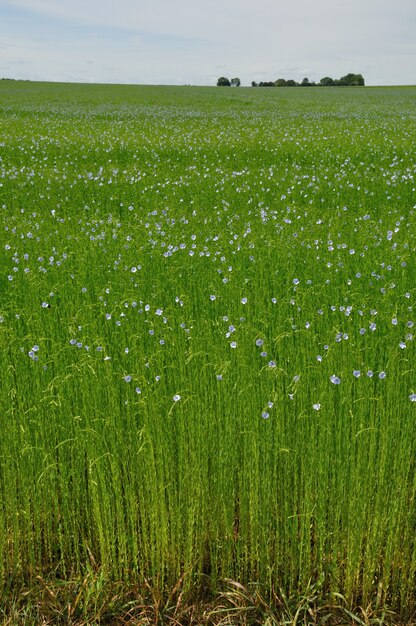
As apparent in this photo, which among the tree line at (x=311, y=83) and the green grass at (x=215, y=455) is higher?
the tree line at (x=311, y=83)

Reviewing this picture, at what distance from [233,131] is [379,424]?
1701 centimetres

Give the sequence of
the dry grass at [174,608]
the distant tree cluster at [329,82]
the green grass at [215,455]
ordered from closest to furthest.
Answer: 1. the dry grass at [174,608]
2. the green grass at [215,455]
3. the distant tree cluster at [329,82]

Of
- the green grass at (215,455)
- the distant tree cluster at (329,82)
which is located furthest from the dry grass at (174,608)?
the distant tree cluster at (329,82)

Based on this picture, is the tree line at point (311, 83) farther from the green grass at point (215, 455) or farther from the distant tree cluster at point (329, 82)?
the green grass at point (215, 455)

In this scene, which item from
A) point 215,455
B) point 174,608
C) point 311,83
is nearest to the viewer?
point 174,608

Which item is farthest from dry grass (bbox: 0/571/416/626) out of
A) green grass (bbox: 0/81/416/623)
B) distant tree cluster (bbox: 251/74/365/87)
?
distant tree cluster (bbox: 251/74/365/87)

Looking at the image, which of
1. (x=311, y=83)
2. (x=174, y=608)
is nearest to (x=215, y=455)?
(x=174, y=608)

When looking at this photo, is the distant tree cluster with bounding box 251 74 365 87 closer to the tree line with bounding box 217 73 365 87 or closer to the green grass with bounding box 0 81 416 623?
the tree line with bounding box 217 73 365 87

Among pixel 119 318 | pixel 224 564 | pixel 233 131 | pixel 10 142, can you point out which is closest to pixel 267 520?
pixel 224 564

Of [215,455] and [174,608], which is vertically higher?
[215,455]

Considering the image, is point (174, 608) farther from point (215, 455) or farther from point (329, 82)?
point (329, 82)

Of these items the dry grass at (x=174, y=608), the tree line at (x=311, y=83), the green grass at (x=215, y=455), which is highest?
the tree line at (x=311, y=83)

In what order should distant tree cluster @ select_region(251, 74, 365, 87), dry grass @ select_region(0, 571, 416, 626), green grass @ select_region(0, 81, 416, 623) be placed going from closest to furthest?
dry grass @ select_region(0, 571, 416, 626) < green grass @ select_region(0, 81, 416, 623) < distant tree cluster @ select_region(251, 74, 365, 87)

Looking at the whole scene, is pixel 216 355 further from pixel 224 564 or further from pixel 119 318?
pixel 119 318
